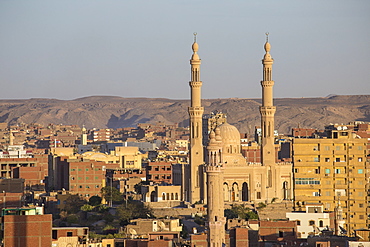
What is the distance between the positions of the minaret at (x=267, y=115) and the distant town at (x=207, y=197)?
58mm

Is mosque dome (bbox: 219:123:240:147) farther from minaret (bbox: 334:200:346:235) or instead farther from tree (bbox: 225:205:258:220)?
minaret (bbox: 334:200:346:235)

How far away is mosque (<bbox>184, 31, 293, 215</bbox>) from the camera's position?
6581 centimetres

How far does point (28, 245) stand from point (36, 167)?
40.0 m

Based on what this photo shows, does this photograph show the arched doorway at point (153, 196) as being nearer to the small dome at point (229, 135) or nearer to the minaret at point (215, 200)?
the small dome at point (229, 135)

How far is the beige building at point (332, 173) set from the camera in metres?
57.5

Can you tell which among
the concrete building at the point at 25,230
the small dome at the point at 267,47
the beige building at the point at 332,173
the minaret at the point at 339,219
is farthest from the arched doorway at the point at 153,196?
the concrete building at the point at 25,230

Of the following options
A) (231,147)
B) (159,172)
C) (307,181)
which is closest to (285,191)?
(231,147)

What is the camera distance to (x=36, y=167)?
82250 mm

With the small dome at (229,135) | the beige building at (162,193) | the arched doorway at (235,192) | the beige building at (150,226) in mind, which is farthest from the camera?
the small dome at (229,135)

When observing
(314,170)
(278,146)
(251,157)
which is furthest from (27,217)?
(278,146)

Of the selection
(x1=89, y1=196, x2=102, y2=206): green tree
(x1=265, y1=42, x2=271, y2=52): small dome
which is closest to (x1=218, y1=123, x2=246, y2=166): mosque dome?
(x1=265, y1=42, x2=271, y2=52): small dome

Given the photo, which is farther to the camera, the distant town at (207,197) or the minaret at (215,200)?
the distant town at (207,197)

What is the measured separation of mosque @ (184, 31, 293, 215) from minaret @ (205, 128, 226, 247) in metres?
22.3

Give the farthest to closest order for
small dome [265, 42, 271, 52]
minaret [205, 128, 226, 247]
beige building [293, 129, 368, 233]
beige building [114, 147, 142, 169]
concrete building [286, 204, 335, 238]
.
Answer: beige building [114, 147, 142, 169]
small dome [265, 42, 271, 52]
beige building [293, 129, 368, 233]
concrete building [286, 204, 335, 238]
minaret [205, 128, 226, 247]
